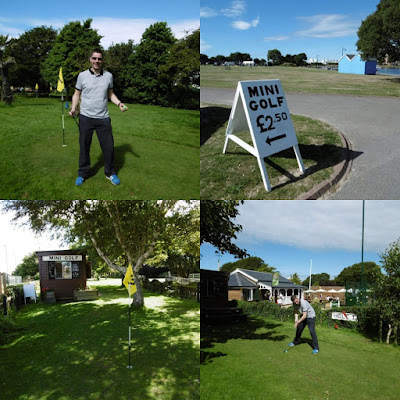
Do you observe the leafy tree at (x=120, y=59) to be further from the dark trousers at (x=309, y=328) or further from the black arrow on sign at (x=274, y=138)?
the dark trousers at (x=309, y=328)

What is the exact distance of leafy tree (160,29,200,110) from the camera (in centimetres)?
1386

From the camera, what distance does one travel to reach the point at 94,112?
5574mm

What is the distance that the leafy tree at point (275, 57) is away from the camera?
66.4m

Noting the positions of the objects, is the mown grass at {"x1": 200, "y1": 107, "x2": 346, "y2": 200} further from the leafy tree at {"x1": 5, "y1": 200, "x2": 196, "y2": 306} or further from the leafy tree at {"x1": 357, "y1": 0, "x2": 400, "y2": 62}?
the leafy tree at {"x1": 357, "y1": 0, "x2": 400, "y2": 62}

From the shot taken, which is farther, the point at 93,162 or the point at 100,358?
the point at 100,358

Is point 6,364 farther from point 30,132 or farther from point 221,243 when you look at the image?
point 30,132

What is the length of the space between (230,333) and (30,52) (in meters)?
11.0

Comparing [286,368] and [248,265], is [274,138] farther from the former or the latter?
[286,368]

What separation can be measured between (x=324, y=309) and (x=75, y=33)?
11667 mm

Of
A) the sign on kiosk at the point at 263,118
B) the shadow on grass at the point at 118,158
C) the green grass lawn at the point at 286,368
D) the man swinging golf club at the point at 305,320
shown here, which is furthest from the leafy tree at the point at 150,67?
the man swinging golf club at the point at 305,320

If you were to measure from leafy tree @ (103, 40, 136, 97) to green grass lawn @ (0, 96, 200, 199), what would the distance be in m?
4.96

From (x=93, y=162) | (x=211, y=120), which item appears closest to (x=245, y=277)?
(x=93, y=162)

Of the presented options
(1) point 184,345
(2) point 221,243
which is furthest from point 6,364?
(2) point 221,243

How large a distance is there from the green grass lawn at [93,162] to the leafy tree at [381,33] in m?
25.4
